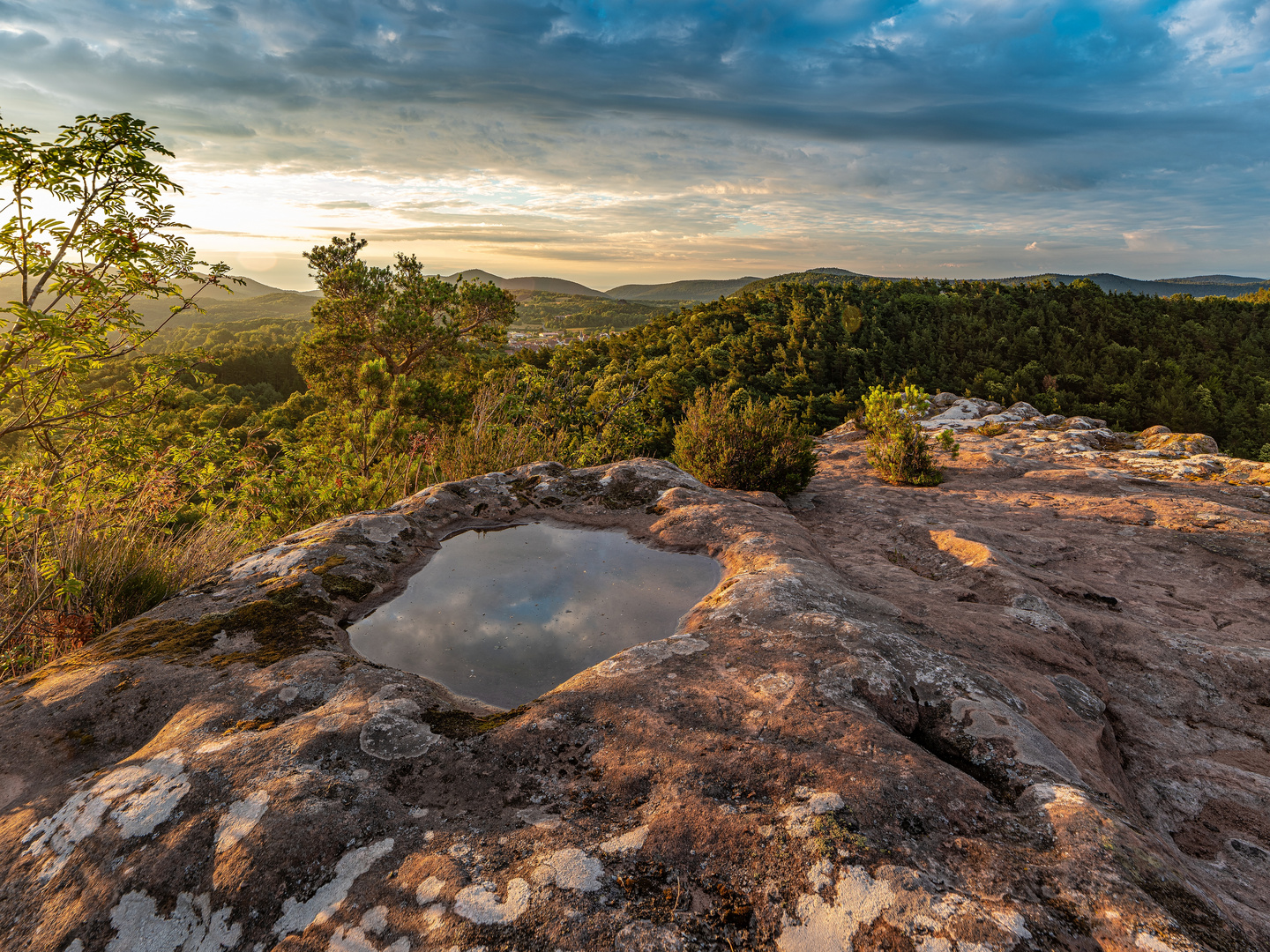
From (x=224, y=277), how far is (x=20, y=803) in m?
3.58

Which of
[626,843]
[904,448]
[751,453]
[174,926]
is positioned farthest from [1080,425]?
[174,926]

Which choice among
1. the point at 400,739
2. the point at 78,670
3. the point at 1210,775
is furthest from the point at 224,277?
the point at 1210,775

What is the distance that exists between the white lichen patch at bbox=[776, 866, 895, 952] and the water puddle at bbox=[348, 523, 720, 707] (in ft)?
4.96

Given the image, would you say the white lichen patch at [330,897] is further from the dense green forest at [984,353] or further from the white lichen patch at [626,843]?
the dense green forest at [984,353]

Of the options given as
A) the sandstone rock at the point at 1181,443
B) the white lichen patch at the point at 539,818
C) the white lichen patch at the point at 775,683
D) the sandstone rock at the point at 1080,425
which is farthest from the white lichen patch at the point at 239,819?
the sandstone rock at the point at 1080,425

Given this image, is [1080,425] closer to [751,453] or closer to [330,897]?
[751,453]

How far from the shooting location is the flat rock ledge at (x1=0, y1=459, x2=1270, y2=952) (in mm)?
1486

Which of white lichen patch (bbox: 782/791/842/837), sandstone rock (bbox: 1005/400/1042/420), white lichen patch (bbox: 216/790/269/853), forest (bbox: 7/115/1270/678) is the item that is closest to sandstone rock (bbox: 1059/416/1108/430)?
sandstone rock (bbox: 1005/400/1042/420)

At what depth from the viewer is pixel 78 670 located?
254 cm

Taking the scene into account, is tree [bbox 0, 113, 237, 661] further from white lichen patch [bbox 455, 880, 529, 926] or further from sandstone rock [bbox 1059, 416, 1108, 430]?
sandstone rock [bbox 1059, 416, 1108, 430]

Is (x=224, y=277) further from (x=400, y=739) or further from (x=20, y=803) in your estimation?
(x=400, y=739)

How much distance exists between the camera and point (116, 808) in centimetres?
A: 181

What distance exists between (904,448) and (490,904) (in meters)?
8.76

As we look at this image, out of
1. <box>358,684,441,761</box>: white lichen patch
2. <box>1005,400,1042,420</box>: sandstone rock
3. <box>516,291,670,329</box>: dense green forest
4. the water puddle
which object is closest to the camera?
<box>358,684,441,761</box>: white lichen patch
